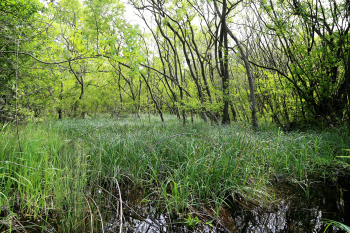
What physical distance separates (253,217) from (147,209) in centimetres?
115

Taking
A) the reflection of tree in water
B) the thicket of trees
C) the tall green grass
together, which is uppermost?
the thicket of trees

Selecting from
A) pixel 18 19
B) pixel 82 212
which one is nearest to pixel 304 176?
pixel 82 212

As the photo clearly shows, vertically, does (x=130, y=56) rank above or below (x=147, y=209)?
above

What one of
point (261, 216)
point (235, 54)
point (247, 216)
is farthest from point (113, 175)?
point (235, 54)

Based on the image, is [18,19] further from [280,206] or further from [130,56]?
[280,206]

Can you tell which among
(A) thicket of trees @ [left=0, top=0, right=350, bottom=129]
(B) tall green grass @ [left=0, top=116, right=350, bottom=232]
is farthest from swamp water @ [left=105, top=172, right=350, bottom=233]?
(A) thicket of trees @ [left=0, top=0, right=350, bottom=129]

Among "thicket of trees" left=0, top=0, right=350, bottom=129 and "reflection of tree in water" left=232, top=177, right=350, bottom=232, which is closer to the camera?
"reflection of tree in water" left=232, top=177, right=350, bottom=232

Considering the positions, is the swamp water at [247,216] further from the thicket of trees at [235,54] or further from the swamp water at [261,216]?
the thicket of trees at [235,54]

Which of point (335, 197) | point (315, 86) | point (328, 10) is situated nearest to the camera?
point (335, 197)

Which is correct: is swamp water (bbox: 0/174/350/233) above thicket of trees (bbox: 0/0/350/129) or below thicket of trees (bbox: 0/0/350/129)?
below

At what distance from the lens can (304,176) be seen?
2.84 metres

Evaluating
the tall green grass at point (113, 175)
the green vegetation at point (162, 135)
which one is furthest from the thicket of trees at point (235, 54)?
the tall green grass at point (113, 175)

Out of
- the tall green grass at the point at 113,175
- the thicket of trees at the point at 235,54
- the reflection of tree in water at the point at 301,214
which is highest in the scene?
the thicket of trees at the point at 235,54

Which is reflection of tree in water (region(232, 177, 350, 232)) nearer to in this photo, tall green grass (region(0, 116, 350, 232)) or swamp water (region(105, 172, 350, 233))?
swamp water (region(105, 172, 350, 233))
